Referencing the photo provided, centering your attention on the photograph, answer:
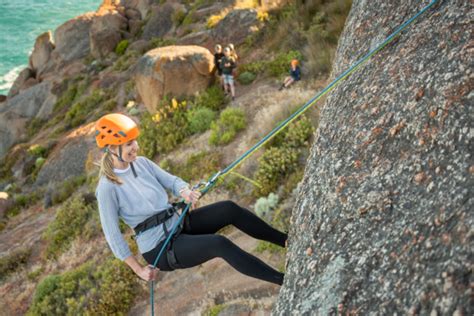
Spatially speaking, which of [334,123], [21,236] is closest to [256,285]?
[334,123]

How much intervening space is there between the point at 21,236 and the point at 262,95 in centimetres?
938

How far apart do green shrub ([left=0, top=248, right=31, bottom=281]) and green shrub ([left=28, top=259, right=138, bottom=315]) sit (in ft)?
12.3

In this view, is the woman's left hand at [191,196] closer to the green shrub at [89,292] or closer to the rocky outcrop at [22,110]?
the green shrub at [89,292]

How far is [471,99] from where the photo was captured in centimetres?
276

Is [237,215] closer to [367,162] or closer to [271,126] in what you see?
[367,162]

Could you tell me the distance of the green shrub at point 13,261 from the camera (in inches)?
465

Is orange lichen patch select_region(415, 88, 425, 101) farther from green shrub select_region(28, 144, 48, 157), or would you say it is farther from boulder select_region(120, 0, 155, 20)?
boulder select_region(120, 0, 155, 20)

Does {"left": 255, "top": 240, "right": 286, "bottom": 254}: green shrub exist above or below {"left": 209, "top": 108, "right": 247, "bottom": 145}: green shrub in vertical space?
below

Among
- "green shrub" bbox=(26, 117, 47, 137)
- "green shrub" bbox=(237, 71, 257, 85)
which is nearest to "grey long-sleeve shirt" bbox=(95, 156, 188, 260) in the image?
"green shrub" bbox=(237, 71, 257, 85)

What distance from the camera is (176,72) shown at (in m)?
14.9

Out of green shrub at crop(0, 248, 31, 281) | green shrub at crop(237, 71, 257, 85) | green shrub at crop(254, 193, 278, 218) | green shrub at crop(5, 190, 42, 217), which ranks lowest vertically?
green shrub at crop(5, 190, 42, 217)

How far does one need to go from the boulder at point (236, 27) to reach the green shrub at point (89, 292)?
13.4 metres

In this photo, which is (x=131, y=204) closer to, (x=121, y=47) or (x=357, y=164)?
(x=357, y=164)

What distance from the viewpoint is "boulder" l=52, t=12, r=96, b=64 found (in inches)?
1430
